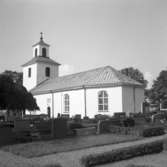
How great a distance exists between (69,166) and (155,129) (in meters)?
10.1

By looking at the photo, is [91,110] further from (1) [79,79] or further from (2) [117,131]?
(2) [117,131]

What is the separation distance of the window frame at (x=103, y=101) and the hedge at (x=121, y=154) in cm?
1891

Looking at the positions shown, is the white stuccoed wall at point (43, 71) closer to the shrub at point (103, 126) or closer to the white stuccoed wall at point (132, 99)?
the white stuccoed wall at point (132, 99)

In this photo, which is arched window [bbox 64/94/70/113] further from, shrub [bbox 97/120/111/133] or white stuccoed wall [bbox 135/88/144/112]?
shrub [bbox 97/120/111/133]

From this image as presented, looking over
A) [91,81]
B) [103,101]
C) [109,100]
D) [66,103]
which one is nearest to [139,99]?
[109,100]

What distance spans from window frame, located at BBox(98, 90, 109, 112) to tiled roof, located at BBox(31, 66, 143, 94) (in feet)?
3.69

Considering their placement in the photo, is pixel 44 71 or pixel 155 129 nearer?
pixel 155 129

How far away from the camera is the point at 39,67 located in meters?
42.2

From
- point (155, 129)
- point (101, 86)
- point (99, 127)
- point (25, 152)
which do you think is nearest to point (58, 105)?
point (101, 86)

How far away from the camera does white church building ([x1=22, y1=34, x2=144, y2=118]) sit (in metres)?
28.7

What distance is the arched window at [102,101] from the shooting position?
2959cm

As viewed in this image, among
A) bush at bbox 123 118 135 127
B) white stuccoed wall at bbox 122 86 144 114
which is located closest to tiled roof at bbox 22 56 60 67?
white stuccoed wall at bbox 122 86 144 114

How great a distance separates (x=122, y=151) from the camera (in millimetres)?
8828

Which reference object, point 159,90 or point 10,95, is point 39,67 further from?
point 159,90
